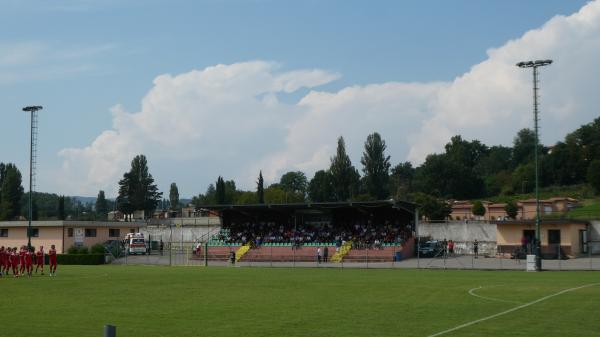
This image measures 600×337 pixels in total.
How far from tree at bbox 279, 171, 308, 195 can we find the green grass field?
500ft

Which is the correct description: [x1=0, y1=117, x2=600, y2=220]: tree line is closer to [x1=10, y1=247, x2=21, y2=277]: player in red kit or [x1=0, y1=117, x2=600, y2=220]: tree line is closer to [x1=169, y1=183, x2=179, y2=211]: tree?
[x1=169, y1=183, x2=179, y2=211]: tree

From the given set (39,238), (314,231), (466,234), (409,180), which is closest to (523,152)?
(409,180)

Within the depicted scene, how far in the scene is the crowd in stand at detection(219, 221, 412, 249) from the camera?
64938 millimetres

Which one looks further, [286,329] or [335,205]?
[335,205]

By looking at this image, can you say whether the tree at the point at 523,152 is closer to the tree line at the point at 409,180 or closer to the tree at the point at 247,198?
the tree line at the point at 409,180

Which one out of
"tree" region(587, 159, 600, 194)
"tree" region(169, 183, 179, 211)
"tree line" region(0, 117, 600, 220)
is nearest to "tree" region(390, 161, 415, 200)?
"tree line" region(0, 117, 600, 220)

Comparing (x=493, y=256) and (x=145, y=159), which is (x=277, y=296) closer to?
(x=493, y=256)

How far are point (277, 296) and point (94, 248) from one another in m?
44.0

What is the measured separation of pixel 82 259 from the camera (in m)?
62.5

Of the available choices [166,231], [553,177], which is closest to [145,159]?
[166,231]

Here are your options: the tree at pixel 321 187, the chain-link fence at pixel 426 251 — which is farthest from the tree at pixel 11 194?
the chain-link fence at pixel 426 251

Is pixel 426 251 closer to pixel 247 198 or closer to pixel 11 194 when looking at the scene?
pixel 247 198

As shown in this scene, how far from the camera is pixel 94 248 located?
65375 millimetres

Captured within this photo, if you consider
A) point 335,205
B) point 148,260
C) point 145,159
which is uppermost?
point 145,159
